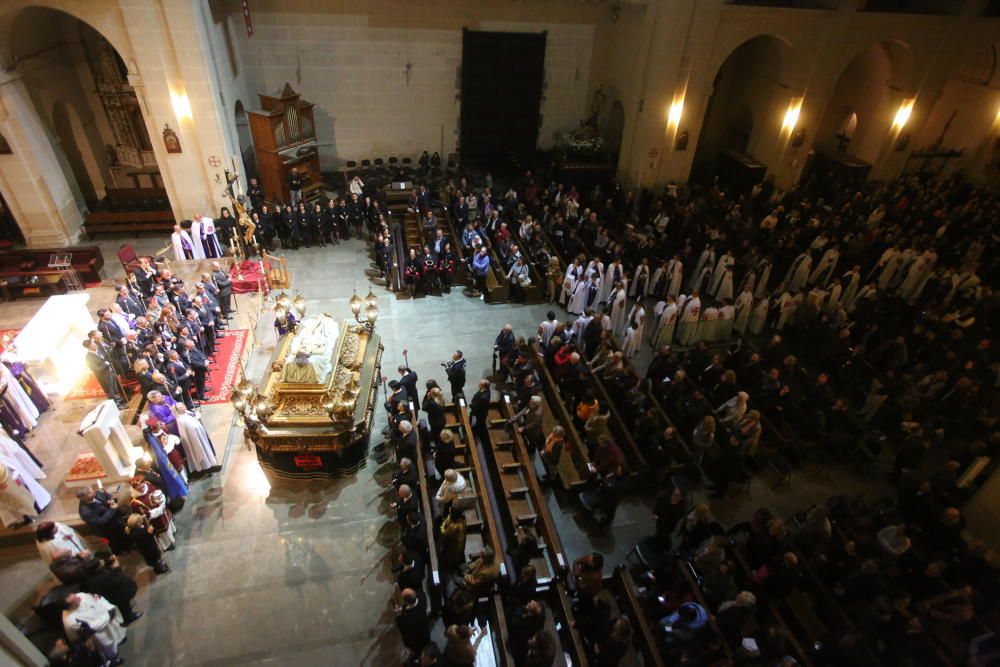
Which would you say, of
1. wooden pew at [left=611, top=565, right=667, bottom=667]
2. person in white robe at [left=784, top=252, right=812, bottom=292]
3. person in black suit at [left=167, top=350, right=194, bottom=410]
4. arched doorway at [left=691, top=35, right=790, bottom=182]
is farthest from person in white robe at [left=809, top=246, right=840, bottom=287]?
person in black suit at [left=167, top=350, right=194, bottom=410]

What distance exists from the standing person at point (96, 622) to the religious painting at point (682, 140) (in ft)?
59.8

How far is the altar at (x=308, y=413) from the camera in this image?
8.64 metres

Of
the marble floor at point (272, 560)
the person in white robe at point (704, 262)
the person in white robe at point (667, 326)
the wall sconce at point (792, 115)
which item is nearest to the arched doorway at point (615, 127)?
the wall sconce at point (792, 115)

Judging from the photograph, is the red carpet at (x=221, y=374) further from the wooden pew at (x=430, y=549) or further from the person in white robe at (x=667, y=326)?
the person in white robe at (x=667, y=326)

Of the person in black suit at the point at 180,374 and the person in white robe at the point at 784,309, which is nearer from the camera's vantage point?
the person in black suit at the point at 180,374

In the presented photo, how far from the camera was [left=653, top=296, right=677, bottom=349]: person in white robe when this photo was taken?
12.0 m

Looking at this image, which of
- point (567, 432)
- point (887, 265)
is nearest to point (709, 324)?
point (567, 432)

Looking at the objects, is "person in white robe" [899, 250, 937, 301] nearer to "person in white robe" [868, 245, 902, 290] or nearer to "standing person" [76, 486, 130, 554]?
"person in white robe" [868, 245, 902, 290]

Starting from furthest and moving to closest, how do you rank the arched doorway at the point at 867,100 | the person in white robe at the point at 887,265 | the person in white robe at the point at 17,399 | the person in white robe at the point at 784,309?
the arched doorway at the point at 867,100
the person in white robe at the point at 887,265
the person in white robe at the point at 784,309
the person in white robe at the point at 17,399

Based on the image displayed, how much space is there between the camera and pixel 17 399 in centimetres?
948

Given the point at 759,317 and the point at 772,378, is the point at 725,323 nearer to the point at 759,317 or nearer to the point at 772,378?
the point at 759,317

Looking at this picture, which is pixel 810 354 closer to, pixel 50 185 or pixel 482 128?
pixel 482 128

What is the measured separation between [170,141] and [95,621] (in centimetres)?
1254

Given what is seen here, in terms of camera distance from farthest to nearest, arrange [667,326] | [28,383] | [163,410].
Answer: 1. [667,326]
2. [28,383]
3. [163,410]
